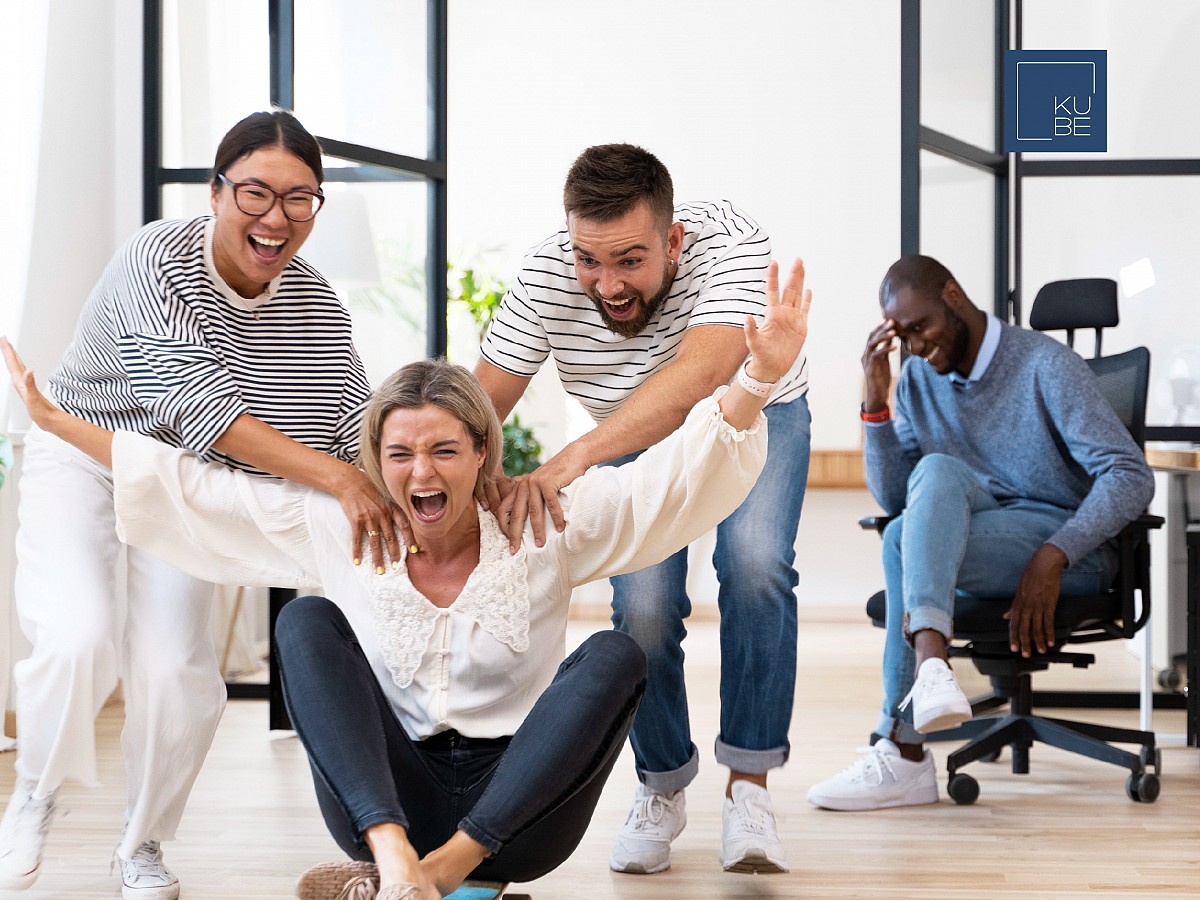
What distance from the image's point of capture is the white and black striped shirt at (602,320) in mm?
2174

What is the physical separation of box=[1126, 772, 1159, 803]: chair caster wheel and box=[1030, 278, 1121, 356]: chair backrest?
1155 mm

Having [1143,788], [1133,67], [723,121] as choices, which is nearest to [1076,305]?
[1133,67]

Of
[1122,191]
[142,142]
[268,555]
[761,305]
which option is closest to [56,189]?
[142,142]

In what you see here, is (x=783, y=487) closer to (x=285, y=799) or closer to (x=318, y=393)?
(x=318, y=393)

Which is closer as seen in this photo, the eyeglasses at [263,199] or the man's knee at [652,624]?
the eyeglasses at [263,199]

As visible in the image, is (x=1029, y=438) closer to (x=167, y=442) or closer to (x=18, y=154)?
(x=167, y=442)

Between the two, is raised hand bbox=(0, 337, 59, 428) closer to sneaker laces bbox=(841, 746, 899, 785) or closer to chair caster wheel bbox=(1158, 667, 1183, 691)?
sneaker laces bbox=(841, 746, 899, 785)

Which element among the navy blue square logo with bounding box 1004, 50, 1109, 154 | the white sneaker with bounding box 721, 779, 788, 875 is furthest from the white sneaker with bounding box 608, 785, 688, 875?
the navy blue square logo with bounding box 1004, 50, 1109, 154

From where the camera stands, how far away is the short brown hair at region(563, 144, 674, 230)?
198 cm

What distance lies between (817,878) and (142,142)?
3191mm

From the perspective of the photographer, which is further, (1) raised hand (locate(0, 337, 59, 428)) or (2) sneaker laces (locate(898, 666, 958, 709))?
(2) sneaker laces (locate(898, 666, 958, 709))

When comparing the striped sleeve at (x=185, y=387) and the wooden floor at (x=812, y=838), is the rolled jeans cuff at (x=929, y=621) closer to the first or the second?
the wooden floor at (x=812, y=838)

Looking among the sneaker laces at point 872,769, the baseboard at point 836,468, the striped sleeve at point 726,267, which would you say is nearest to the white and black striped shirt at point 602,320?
the striped sleeve at point 726,267

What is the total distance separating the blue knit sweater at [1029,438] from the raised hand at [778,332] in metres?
1.24
